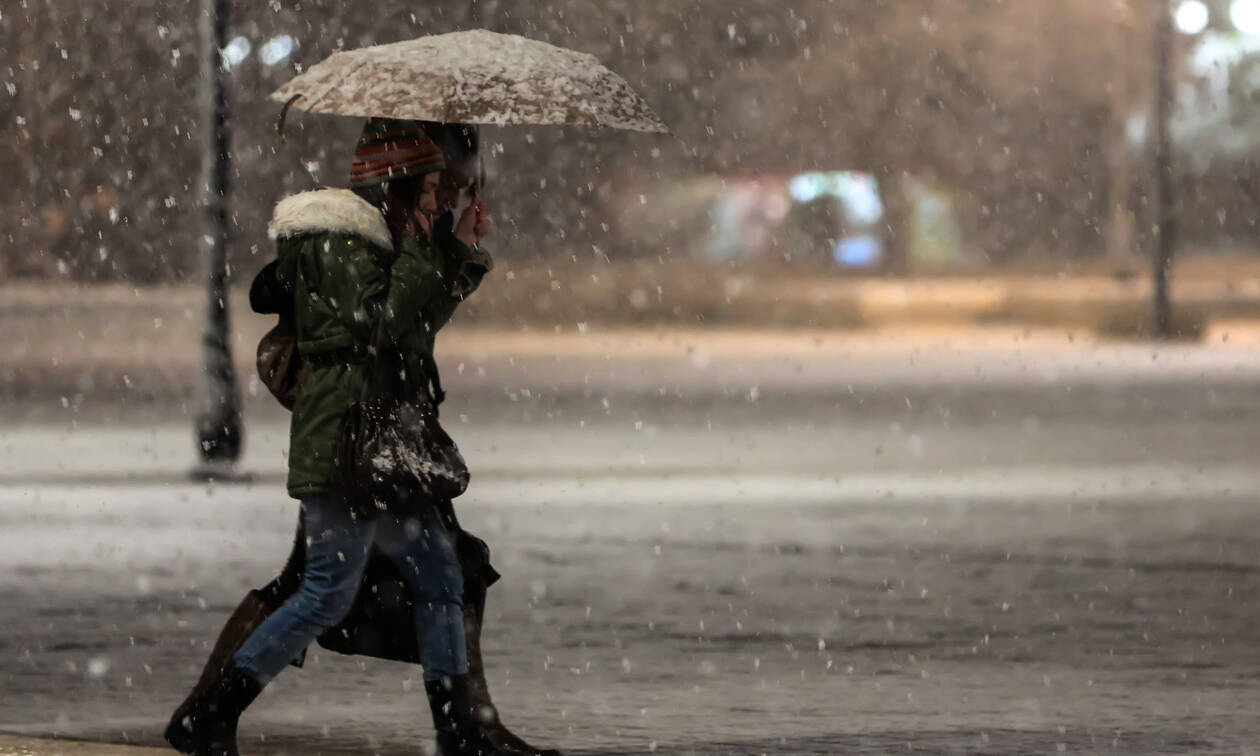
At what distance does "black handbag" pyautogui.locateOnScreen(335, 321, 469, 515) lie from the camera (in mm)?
6043

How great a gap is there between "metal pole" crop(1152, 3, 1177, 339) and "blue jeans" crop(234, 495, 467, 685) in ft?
85.3

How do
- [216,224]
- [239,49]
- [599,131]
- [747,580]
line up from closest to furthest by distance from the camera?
[747,580]
[216,224]
[239,49]
[599,131]

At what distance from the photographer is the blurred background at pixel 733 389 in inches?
332

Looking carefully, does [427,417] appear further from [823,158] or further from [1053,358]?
[823,158]

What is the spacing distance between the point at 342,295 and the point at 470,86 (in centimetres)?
62

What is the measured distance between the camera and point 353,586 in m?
6.23

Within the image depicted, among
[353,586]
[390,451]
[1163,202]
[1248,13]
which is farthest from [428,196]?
[1248,13]

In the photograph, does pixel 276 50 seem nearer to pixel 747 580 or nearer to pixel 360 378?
pixel 747 580

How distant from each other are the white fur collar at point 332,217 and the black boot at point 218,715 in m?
1.10

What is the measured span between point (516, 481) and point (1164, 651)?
6906mm

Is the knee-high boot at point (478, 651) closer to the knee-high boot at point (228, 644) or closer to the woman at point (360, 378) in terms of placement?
the woman at point (360, 378)

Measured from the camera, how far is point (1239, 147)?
2911 inches

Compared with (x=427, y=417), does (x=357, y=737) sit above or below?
below

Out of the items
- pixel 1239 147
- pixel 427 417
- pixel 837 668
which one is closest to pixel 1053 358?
pixel 837 668
